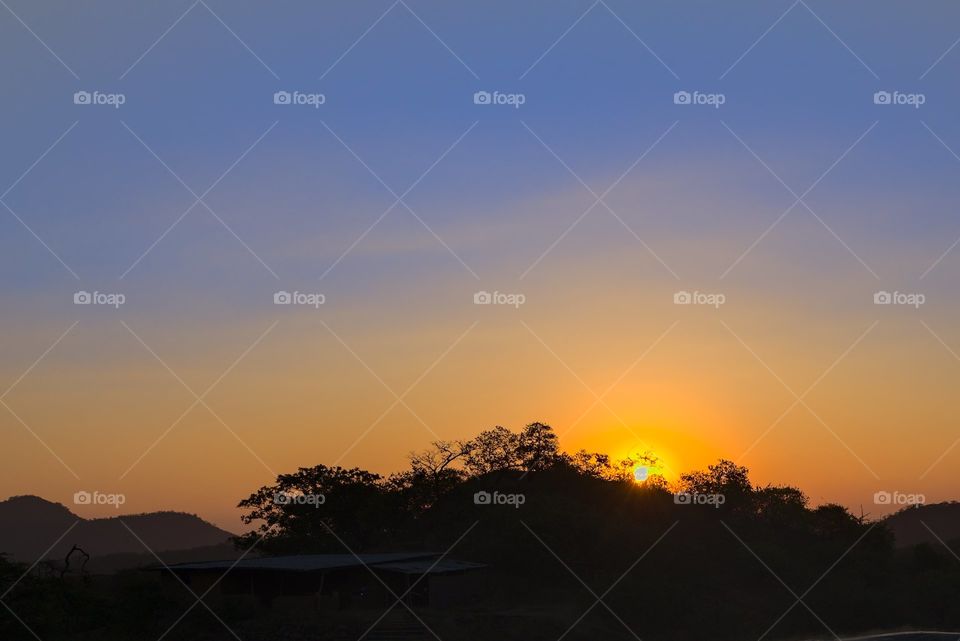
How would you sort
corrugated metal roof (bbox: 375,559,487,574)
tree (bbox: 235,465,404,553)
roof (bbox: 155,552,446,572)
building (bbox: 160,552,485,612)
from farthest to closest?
tree (bbox: 235,465,404,553) → corrugated metal roof (bbox: 375,559,487,574) → building (bbox: 160,552,485,612) → roof (bbox: 155,552,446,572)

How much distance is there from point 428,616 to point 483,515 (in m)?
19.2

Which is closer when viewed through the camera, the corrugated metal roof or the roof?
the roof

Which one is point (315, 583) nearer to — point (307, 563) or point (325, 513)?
point (307, 563)

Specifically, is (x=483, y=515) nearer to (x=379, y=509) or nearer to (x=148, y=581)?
(x=379, y=509)

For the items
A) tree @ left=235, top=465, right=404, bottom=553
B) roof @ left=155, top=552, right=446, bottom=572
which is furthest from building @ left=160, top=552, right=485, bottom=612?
tree @ left=235, top=465, right=404, bottom=553

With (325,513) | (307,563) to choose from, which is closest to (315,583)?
(307,563)

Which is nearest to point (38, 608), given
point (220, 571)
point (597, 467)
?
point (220, 571)

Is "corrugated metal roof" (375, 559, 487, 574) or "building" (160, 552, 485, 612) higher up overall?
"corrugated metal roof" (375, 559, 487, 574)

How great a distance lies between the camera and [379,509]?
76.2 meters

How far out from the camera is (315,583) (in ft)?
178

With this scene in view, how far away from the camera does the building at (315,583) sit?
5359 centimetres

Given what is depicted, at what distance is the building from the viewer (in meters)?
53.6

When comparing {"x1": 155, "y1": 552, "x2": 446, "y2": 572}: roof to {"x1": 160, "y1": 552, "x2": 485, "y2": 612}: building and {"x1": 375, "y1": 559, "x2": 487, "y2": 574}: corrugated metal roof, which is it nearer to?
{"x1": 160, "y1": 552, "x2": 485, "y2": 612}: building

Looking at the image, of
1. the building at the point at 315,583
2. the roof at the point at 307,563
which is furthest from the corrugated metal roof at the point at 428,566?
the roof at the point at 307,563
